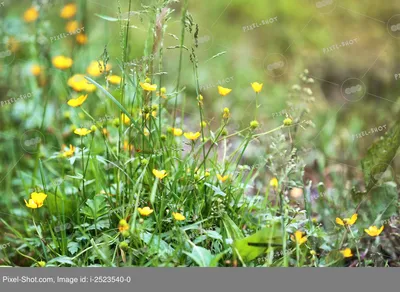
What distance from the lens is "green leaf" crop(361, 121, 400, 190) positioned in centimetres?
221

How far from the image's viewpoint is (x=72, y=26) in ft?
10.3

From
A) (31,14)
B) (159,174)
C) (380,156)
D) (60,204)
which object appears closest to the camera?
(159,174)

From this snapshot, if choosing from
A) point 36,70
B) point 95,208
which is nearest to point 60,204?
point 95,208

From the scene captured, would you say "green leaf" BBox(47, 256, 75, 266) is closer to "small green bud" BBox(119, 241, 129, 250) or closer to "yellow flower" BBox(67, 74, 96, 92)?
"small green bud" BBox(119, 241, 129, 250)

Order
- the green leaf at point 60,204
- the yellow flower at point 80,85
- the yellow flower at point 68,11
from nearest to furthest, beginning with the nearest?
1. the green leaf at point 60,204
2. the yellow flower at point 80,85
3. the yellow flower at point 68,11

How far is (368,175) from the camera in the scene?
2248mm

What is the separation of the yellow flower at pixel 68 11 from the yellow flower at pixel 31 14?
0.16 metres

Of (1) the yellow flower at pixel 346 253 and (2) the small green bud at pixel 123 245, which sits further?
(1) the yellow flower at pixel 346 253

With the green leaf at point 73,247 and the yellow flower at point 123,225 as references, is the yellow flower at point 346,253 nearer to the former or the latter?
the yellow flower at point 123,225

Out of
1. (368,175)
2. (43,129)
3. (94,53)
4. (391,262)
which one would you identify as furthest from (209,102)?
(391,262)

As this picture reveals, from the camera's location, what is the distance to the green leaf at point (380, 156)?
86.8 inches

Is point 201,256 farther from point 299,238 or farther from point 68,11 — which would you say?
point 68,11

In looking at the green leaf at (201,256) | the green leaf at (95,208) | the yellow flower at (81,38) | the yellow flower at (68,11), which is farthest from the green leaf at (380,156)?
the yellow flower at (68,11)

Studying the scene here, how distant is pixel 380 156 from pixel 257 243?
673 millimetres
